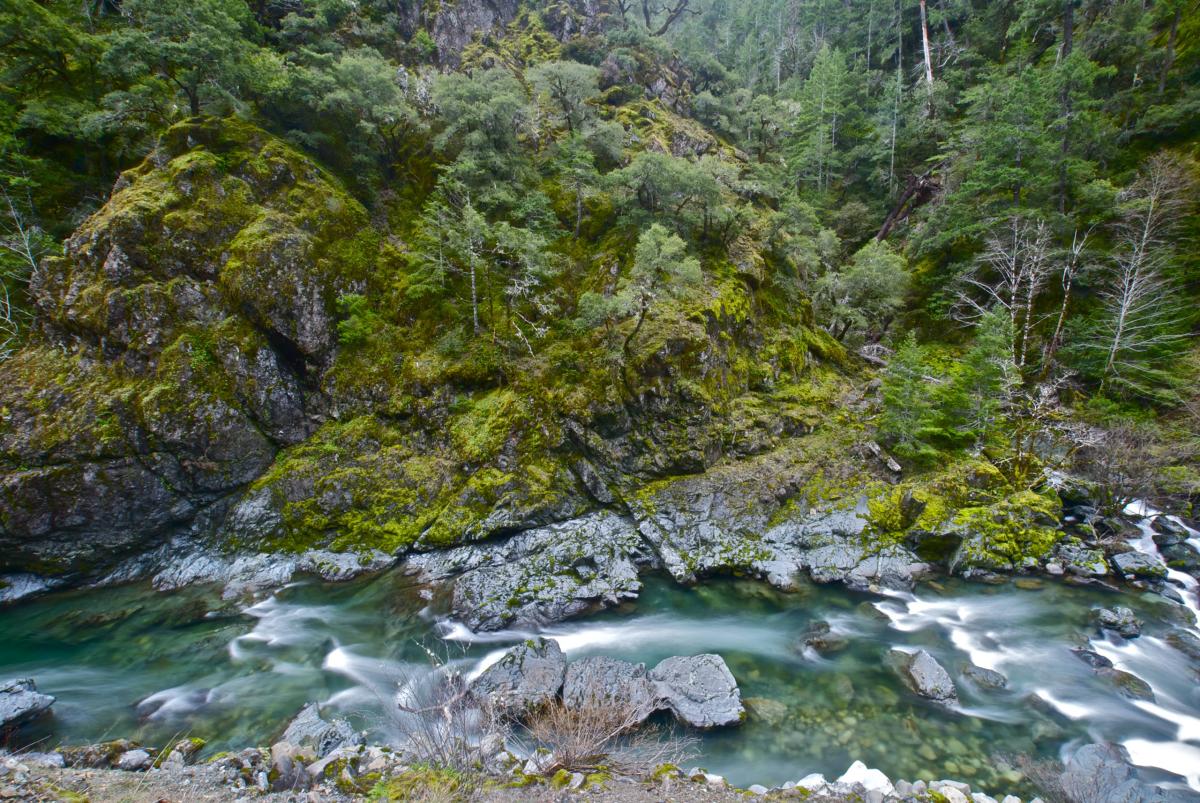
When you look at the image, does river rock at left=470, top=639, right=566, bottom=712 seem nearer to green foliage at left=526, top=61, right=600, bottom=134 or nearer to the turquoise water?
the turquoise water

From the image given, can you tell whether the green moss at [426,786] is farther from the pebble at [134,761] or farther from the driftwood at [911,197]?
the driftwood at [911,197]

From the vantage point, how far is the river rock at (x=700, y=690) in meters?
9.00

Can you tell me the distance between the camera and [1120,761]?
7.78 metres

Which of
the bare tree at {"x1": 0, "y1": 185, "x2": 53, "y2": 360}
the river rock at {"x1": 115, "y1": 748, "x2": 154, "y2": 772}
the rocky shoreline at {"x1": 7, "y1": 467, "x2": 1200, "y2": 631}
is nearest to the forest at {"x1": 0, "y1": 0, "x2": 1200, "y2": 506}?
the bare tree at {"x1": 0, "y1": 185, "x2": 53, "y2": 360}

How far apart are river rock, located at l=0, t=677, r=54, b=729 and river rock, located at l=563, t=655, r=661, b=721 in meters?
10.8

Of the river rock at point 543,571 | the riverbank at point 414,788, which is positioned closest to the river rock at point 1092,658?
the riverbank at point 414,788

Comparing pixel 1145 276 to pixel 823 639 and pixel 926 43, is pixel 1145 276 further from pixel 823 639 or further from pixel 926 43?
pixel 926 43

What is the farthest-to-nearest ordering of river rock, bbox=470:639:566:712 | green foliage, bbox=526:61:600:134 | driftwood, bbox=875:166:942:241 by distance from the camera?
driftwood, bbox=875:166:942:241
green foliage, bbox=526:61:600:134
river rock, bbox=470:639:566:712

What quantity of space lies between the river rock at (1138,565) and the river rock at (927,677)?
768cm

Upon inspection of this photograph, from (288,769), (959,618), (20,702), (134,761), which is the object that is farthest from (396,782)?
(959,618)

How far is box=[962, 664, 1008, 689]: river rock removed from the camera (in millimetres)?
9852

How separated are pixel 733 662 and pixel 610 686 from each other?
3465 mm

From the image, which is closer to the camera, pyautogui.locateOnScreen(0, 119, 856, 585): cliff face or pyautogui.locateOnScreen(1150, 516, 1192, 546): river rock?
pyautogui.locateOnScreen(1150, 516, 1192, 546): river rock

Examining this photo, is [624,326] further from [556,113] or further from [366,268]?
[556,113]
